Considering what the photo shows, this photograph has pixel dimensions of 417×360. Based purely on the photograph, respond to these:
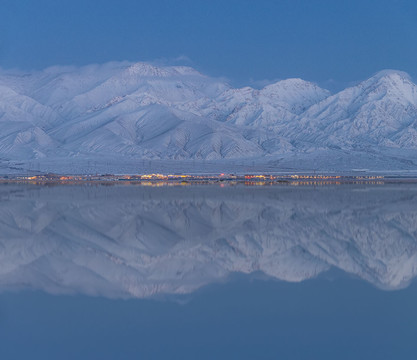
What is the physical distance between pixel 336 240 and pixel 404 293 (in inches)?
306

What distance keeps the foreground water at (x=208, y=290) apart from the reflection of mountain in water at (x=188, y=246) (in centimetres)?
6

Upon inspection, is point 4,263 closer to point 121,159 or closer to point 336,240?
point 336,240

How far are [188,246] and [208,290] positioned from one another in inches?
258

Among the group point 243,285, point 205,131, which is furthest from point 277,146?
point 243,285

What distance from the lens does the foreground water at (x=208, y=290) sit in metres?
10.8

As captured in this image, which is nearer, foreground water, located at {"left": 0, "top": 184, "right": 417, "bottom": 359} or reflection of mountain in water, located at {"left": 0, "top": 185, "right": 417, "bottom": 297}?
foreground water, located at {"left": 0, "top": 184, "right": 417, "bottom": 359}

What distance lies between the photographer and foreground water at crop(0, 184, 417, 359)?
10.8m

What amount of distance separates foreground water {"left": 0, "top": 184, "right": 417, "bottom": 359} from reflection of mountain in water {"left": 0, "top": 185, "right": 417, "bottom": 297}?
0.19ft

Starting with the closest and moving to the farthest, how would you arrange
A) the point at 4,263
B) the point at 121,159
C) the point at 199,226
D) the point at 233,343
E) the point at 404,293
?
1. the point at 233,343
2. the point at 404,293
3. the point at 4,263
4. the point at 199,226
5. the point at 121,159

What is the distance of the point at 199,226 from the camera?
26500 millimetres

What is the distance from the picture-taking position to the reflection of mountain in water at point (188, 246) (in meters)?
15.6

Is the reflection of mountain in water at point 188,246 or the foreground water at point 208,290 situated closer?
the foreground water at point 208,290

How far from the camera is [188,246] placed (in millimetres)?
20750

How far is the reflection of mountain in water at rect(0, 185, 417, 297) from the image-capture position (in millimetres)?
15617
